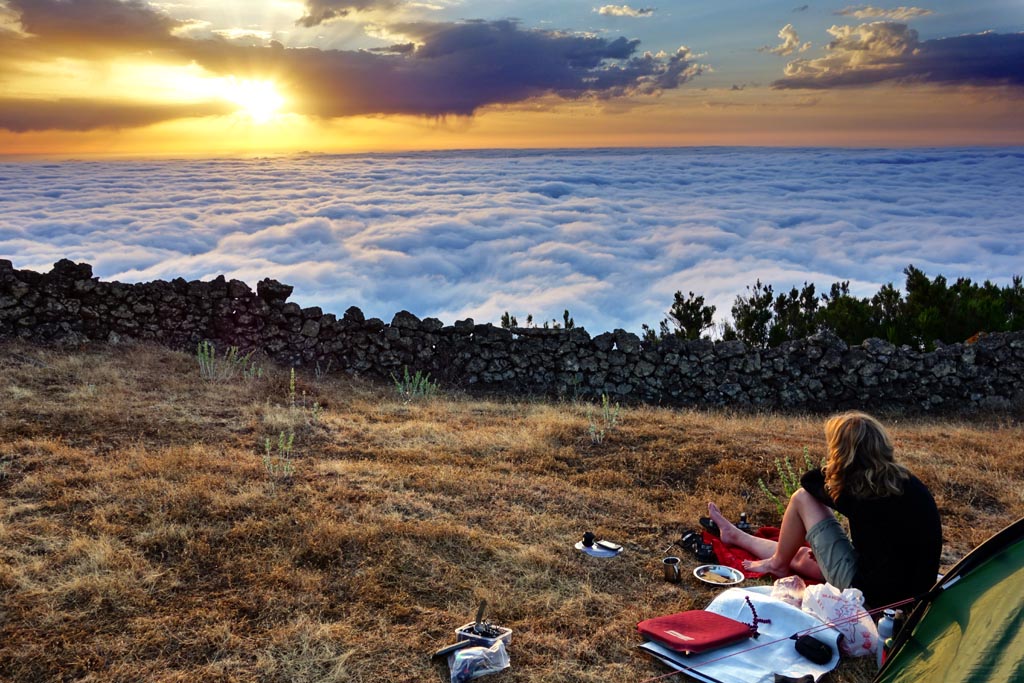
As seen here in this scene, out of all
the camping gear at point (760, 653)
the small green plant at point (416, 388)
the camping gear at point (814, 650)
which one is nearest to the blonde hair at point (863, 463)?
the camping gear at point (760, 653)

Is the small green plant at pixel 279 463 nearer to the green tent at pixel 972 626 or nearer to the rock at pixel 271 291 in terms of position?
the green tent at pixel 972 626

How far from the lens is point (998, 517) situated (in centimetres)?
667

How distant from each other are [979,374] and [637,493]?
901 centimetres

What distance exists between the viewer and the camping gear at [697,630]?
13.5 ft

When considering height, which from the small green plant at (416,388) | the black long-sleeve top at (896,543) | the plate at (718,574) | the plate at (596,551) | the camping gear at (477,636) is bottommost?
the small green plant at (416,388)

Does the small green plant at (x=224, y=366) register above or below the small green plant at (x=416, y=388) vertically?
above

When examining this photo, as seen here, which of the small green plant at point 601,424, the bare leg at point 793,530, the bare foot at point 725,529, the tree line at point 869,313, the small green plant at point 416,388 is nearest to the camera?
the bare leg at point 793,530

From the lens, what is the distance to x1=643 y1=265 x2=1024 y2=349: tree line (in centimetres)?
1554

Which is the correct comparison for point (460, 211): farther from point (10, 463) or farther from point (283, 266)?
point (10, 463)

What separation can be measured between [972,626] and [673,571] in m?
2.00

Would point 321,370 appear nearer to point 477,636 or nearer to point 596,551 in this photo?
point 596,551

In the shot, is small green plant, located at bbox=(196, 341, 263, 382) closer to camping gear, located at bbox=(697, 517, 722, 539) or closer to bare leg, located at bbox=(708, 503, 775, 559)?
camping gear, located at bbox=(697, 517, 722, 539)

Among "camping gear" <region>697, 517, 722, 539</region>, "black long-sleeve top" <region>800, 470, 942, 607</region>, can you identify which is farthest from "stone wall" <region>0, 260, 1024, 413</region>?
"black long-sleeve top" <region>800, 470, 942, 607</region>

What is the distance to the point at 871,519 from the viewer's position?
4.50 m
